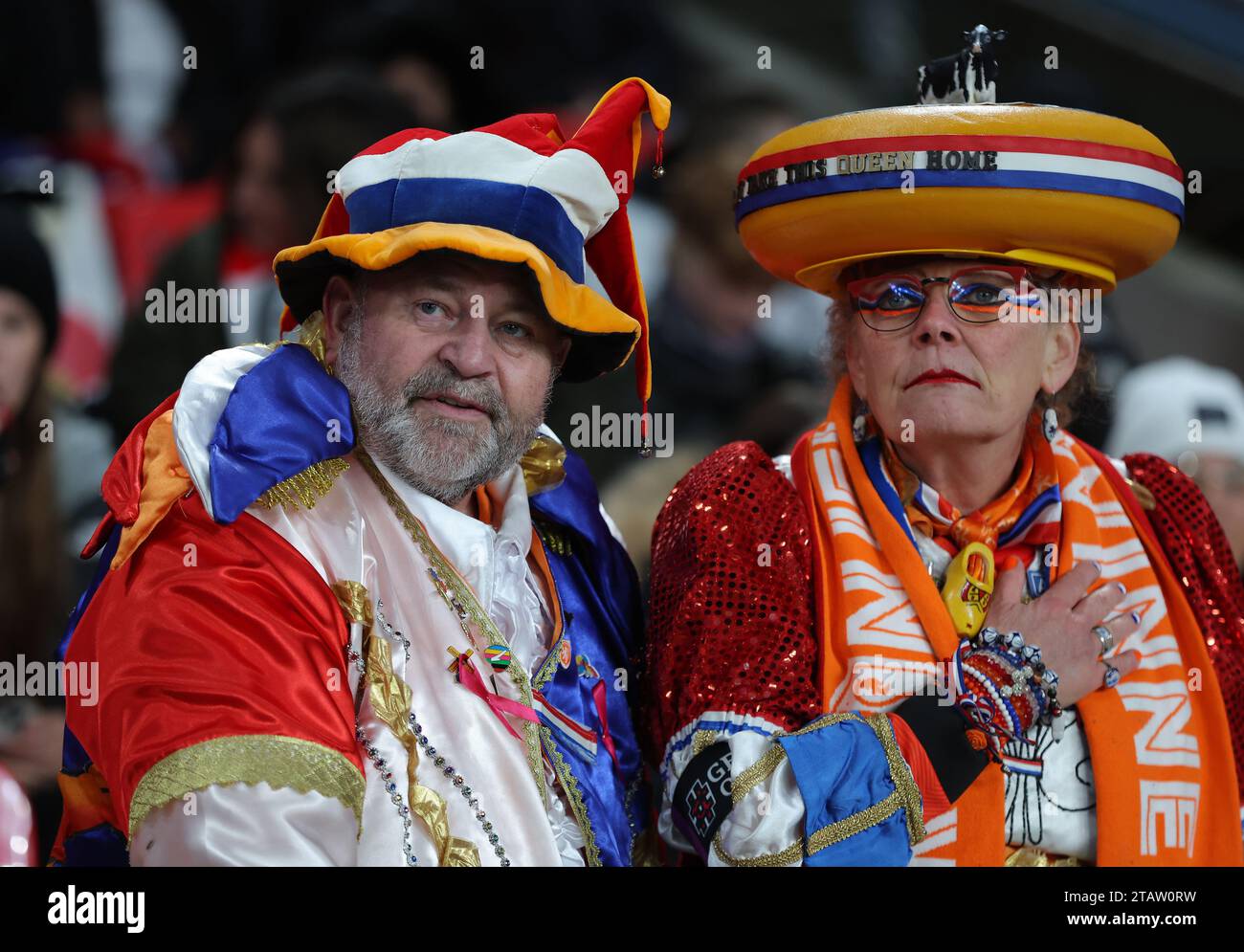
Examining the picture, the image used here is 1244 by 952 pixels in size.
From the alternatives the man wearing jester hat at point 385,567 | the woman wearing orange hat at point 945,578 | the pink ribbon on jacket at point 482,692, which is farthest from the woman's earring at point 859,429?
the pink ribbon on jacket at point 482,692

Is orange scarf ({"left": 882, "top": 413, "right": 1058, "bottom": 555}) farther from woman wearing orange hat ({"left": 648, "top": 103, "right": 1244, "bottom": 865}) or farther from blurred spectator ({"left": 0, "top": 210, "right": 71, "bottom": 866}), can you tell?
blurred spectator ({"left": 0, "top": 210, "right": 71, "bottom": 866})

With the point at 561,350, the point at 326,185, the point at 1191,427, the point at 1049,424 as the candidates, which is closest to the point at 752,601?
the point at 561,350

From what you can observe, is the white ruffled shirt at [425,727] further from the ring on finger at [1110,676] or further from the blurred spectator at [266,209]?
the blurred spectator at [266,209]

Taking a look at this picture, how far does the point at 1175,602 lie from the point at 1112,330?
2713 millimetres

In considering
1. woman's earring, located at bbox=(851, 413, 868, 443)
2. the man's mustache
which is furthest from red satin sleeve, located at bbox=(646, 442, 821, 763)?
the man's mustache

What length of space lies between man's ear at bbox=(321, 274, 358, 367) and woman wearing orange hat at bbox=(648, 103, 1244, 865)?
682mm

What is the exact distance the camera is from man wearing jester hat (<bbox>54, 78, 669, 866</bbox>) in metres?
2.41

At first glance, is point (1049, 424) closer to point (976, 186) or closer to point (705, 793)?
point (976, 186)

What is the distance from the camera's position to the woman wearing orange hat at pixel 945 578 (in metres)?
2.74

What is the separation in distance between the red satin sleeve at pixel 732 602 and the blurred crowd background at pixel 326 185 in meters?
1.58

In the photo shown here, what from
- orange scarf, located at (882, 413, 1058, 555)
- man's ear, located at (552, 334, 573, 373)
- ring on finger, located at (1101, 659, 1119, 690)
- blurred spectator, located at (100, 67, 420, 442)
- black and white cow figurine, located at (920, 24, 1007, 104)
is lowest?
ring on finger, located at (1101, 659, 1119, 690)
